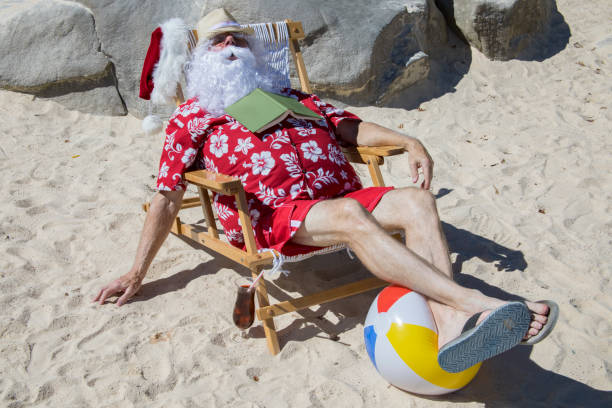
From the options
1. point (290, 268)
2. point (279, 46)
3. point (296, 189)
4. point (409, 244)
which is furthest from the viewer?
point (279, 46)

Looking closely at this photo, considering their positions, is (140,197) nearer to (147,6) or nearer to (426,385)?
(147,6)

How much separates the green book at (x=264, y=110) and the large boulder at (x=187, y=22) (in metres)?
2.14

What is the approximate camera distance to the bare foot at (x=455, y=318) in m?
1.96

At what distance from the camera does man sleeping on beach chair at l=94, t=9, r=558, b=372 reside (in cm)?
229

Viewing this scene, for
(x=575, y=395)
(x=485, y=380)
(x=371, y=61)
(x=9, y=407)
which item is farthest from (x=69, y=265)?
(x=371, y=61)

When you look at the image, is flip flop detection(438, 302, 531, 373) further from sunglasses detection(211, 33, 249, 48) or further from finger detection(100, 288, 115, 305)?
sunglasses detection(211, 33, 249, 48)

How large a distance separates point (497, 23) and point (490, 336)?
4.73 metres

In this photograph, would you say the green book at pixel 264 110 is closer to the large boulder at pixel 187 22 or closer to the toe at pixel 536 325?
the toe at pixel 536 325

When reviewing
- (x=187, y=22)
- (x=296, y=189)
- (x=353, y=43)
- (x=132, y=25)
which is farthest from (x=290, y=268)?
(x=132, y=25)

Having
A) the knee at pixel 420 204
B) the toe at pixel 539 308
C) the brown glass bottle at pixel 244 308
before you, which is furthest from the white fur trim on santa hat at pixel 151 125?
the toe at pixel 539 308

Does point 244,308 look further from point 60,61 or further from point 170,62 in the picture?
point 60,61

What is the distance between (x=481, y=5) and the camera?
578cm

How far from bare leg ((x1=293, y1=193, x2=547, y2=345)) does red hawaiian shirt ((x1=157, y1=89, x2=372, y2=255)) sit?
10.1 inches

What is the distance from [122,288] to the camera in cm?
296
